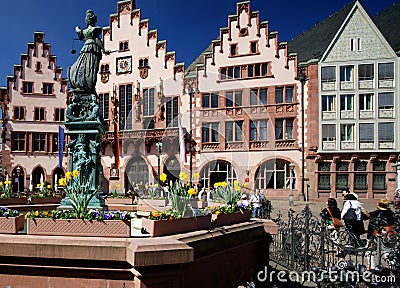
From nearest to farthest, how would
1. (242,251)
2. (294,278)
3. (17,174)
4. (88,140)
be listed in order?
(242,251)
(294,278)
(88,140)
(17,174)

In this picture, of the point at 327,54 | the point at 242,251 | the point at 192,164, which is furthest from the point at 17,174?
the point at 242,251

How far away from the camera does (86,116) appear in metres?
9.71

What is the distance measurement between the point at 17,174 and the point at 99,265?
3715cm

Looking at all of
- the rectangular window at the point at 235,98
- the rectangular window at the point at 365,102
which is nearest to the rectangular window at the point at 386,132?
the rectangular window at the point at 365,102

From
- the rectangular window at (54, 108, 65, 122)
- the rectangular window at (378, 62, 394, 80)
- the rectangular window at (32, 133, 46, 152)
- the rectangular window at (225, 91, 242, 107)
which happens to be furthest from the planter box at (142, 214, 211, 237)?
the rectangular window at (54, 108, 65, 122)

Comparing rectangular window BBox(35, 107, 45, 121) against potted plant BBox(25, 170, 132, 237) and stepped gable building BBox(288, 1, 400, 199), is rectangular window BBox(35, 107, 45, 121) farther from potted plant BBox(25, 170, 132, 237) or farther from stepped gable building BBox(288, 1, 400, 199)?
potted plant BBox(25, 170, 132, 237)

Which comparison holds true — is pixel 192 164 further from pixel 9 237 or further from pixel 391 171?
pixel 9 237

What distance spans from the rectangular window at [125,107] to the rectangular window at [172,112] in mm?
4034

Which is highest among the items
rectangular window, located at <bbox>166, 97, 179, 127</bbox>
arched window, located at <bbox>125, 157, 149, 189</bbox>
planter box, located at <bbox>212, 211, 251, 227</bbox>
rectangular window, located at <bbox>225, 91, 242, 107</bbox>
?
rectangular window, located at <bbox>225, 91, 242, 107</bbox>

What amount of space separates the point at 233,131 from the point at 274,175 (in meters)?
5.28

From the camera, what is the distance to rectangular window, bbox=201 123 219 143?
34.8 meters

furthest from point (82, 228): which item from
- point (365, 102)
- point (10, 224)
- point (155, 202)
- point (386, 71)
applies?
point (386, 71)

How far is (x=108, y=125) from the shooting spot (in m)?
38.5

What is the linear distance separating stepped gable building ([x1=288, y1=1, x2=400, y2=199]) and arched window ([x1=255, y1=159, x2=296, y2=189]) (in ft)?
5.58
